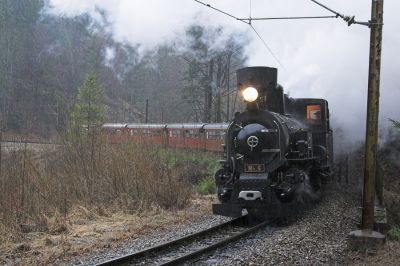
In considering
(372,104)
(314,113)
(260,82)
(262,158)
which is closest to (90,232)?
(262,158)

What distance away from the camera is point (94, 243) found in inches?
324

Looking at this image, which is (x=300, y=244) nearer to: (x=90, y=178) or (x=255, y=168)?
(x=255, y=168)

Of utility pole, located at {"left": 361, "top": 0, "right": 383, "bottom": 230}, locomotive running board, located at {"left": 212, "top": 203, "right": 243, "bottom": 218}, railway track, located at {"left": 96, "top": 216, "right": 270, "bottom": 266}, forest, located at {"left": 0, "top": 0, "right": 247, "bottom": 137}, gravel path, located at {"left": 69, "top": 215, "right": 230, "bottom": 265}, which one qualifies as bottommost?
gravel path, located at {"left": 69, "top": 215, "right": 230, "bottom": 265}

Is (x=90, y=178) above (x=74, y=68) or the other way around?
the other way around

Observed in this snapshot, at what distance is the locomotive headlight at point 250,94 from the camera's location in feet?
32.6

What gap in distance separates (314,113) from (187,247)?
618 centimetres

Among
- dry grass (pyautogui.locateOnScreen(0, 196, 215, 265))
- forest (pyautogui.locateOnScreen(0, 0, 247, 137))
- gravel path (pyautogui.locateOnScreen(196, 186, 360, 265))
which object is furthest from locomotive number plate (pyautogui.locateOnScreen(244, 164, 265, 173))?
forest (pyautogui.locateOnScreen(0, 0, 247, 137))

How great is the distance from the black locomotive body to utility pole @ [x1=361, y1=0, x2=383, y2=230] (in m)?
2.16

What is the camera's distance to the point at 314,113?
Result: 12656 millimetres

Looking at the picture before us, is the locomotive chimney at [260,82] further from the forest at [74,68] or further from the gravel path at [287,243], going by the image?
the forest at [74,68]

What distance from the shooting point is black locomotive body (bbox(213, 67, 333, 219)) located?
940cm

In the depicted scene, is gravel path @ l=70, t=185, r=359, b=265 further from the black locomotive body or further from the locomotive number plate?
the locomotive number plate

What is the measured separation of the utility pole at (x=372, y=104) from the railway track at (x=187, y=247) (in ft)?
7.68

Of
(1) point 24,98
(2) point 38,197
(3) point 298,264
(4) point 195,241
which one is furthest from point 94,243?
(1) point 24,98
